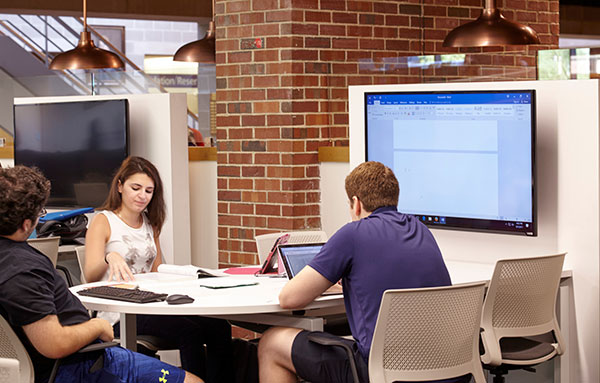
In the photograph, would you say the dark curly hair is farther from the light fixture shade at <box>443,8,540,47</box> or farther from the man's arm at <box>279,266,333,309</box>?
the light fixture shade at <box>443,8,540,47</box>

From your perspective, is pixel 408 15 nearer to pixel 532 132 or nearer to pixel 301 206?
pixel 301 206

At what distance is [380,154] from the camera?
490 cm

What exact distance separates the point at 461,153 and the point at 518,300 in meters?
1.06

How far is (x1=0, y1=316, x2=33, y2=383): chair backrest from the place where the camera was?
288 cm

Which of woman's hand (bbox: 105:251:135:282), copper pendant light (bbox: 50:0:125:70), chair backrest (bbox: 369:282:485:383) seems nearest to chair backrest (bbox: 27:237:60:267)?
woman's hand (bbox: 105:251:135:282)

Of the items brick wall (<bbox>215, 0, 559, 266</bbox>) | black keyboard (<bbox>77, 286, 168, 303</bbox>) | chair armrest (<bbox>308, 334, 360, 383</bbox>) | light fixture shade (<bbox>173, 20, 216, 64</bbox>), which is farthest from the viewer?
light fixture shade (<bbox>173, 20, 216, 64</bbox>)

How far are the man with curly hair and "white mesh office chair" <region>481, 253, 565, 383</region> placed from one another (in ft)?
4.63

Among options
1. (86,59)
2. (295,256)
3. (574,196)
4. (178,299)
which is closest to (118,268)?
(178,299)

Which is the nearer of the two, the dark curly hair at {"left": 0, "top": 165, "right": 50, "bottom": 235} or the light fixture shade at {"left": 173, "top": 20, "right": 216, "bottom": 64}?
the dark curly hair at {"left": 0, "top": 165, "right": 50, "bottom": 235}

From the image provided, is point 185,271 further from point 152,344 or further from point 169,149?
point 169,149

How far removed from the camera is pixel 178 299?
3.46 meters

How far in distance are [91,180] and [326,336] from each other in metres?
3.09

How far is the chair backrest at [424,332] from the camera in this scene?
3080 mm

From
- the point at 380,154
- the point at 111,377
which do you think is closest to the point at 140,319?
the point at 111,377
